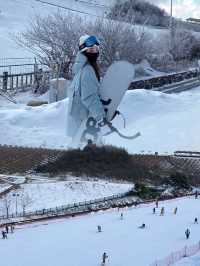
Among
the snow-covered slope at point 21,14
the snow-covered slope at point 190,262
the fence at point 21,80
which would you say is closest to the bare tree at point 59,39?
the fence at point 21,80

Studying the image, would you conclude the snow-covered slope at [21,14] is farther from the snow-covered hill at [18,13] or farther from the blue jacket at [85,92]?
the blue jacket at [85,92]

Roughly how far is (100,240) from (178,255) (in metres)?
1.03

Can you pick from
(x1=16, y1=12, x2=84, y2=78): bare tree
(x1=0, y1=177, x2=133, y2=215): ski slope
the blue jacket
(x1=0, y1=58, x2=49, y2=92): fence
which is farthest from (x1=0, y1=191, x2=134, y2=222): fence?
(x1=16, y1=12, x2=84, y2=78): bare tree

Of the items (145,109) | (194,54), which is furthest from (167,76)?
(194,54)

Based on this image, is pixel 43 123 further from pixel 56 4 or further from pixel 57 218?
pixel 56 4

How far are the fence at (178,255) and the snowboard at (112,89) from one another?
7.32m

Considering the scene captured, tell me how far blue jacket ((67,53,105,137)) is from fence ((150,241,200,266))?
282 inches

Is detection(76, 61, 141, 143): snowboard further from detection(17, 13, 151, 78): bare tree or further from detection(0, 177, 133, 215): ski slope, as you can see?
detection(17, 13, 151, 78): bare tree

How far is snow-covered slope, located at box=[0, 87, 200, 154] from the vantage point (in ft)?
55.9

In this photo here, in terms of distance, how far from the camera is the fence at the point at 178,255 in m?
5.22

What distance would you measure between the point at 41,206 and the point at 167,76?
2186 cm

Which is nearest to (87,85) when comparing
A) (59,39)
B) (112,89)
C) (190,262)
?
(112,89)

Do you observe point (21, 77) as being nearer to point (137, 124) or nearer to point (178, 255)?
point (137, 124)

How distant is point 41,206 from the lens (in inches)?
405
